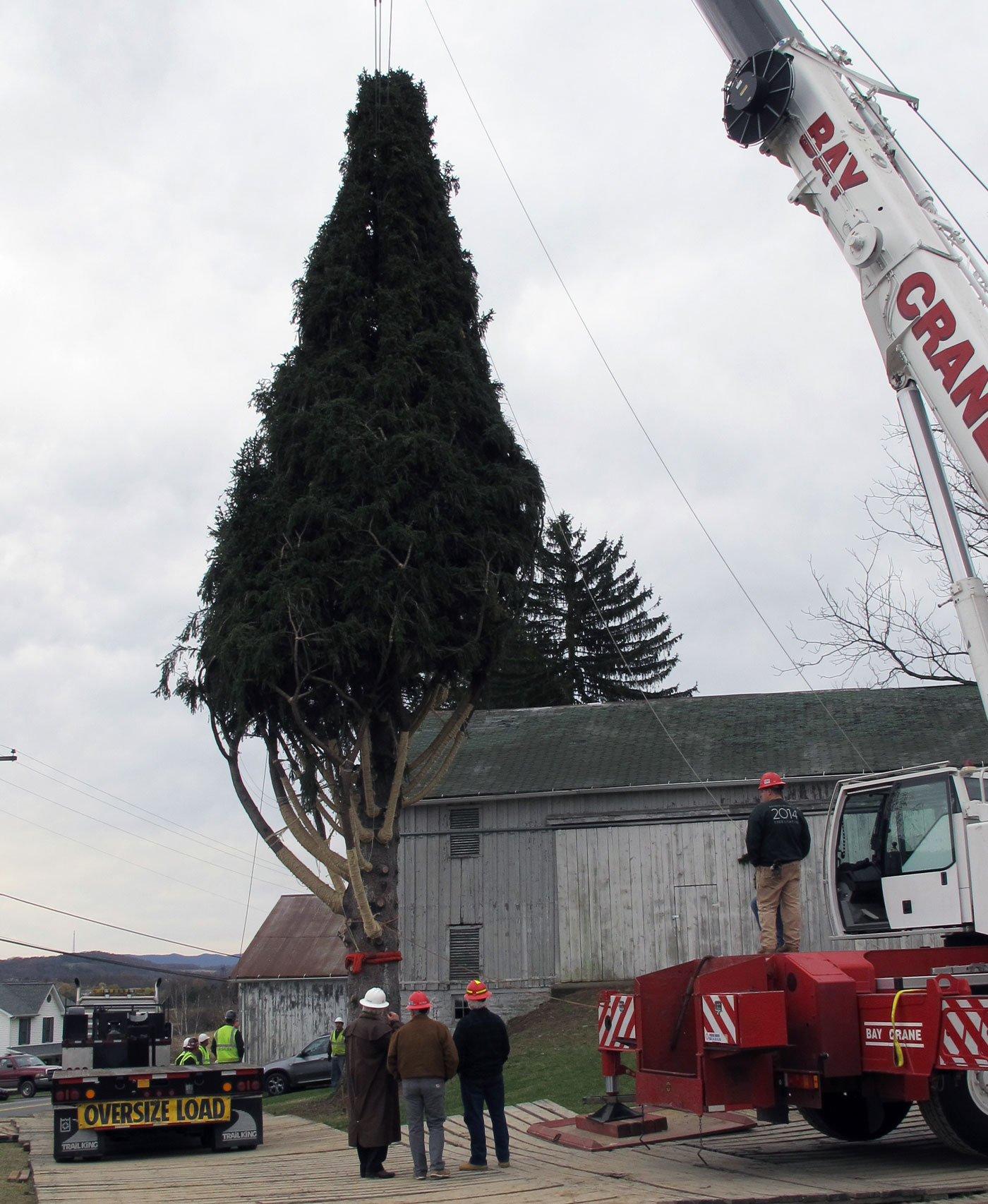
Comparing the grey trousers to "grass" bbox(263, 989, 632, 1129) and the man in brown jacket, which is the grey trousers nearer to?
the man in brown jacket

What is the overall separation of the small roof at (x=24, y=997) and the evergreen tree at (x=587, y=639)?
36.2 metres

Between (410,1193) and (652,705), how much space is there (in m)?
23.0

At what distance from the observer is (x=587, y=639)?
54.1 m

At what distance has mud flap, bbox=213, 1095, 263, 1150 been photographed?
13.2 m

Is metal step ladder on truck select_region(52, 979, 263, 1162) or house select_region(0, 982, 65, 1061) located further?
house select_region(0, 982, 65, 1061)

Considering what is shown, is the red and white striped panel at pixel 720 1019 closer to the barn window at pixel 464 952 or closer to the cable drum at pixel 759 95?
the cable drum at pixel 759 95

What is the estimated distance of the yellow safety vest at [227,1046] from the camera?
709 inches

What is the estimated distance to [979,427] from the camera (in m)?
9.41

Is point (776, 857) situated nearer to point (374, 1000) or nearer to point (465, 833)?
point (374, 1000)

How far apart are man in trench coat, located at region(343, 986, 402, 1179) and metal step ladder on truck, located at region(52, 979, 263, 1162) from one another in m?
3.43

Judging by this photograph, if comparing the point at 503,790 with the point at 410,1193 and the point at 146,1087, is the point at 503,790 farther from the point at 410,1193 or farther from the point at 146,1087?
the point at 410,1193

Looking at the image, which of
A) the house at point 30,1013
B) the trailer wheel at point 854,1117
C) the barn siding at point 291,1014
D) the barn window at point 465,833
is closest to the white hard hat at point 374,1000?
the trailer wheel at point 854,1117

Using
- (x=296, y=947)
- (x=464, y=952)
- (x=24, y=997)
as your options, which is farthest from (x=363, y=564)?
(x=24, y=997)

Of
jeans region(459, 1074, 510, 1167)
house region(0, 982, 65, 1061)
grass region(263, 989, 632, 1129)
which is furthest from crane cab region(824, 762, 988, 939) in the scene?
house region(0, 982, 65, 1061)
